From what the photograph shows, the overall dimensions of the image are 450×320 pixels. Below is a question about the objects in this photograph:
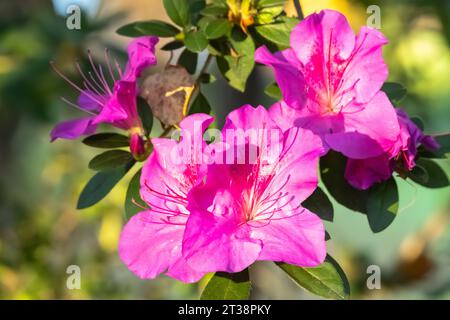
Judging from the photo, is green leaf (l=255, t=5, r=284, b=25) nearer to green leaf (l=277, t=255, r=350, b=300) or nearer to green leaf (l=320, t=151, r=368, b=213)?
green leaf (l=320, t=151, r=368, b=213)

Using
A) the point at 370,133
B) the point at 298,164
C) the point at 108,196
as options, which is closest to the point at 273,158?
the point at 298,164

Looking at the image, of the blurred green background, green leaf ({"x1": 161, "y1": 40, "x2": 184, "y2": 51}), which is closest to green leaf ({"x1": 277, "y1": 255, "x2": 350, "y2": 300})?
green leaf ({"x1": 161, "y1": 40, "x2": 184, "y2": 51})

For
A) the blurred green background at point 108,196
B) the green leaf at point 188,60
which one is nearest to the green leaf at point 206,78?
the green leaf at point 188,60

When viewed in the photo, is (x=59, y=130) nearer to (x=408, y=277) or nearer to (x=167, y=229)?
(x=167, y=229)

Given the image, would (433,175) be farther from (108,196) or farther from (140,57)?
(108,196)

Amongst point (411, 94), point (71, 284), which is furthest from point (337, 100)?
point (411, 94)

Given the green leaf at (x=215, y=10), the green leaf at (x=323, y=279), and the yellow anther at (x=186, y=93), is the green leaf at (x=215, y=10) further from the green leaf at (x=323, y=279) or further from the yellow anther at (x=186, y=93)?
the green leaf at (x=323, y=279)
